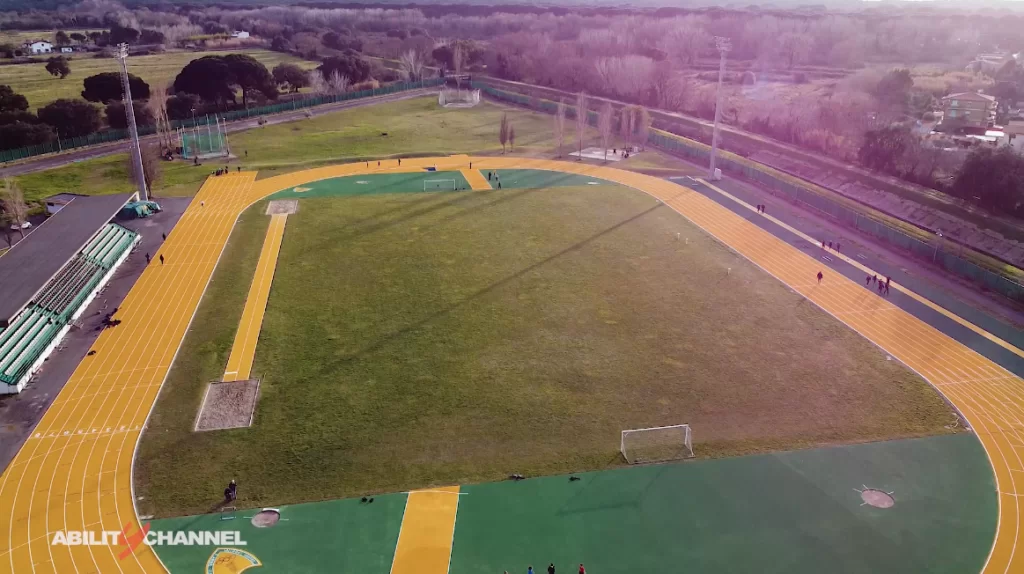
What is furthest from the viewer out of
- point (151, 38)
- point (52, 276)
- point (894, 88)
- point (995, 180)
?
point (151, 38)

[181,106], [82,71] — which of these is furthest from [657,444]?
[82,71]

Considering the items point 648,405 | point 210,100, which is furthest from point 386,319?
point 210,100

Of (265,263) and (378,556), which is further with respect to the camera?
(265,263)

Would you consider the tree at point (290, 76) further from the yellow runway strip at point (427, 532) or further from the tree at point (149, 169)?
the yellow runway strip at point (427, 532)

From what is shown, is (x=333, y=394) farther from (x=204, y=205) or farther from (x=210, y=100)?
(x=210, y=100)

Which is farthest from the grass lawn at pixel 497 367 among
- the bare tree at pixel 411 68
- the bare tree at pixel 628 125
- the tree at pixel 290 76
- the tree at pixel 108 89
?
the bare tree at pixel 411 68

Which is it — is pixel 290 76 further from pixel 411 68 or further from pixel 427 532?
pixel 427 532

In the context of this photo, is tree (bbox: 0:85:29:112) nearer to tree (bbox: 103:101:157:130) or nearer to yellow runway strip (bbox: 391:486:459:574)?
tree (bbox: 103:101:157:130)
